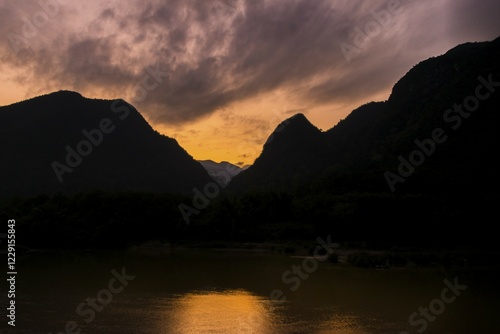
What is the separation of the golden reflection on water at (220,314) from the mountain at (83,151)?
8022cm

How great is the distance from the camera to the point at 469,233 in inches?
1806

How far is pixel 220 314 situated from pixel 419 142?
67.8 metres

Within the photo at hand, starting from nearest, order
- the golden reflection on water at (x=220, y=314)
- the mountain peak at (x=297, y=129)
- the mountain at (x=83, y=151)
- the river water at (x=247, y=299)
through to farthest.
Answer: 1. the golden reflection on water at (x=220, y=314)
2. the river water at (x=247, y=299)
3. the mountain at (x=83, y=151)
4. the mountain peak at (x=297, y=129)

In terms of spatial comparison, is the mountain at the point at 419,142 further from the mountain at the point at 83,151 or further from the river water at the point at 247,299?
the river water at the point at 247,299

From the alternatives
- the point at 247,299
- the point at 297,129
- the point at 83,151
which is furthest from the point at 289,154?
the point at 247,299

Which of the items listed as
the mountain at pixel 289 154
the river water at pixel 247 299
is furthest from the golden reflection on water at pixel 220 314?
the mountain at pixel 289 154

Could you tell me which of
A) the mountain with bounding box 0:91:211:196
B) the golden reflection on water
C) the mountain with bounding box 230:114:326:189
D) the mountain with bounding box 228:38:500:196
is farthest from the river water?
the mountain with bounding box 230:114:326:189

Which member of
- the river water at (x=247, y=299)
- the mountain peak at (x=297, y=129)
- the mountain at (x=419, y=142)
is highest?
the mountain peak at (x=297, y=129)

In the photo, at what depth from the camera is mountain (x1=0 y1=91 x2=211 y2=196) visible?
Result: 3821 inches

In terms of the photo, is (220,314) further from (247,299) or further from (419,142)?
(419,142)

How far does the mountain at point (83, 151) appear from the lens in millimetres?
97062

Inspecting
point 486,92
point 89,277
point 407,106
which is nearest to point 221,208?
point 89,277

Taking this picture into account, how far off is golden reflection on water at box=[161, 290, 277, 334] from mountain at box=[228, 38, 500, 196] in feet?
140

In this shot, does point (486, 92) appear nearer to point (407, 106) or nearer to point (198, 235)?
point (407, 106)
